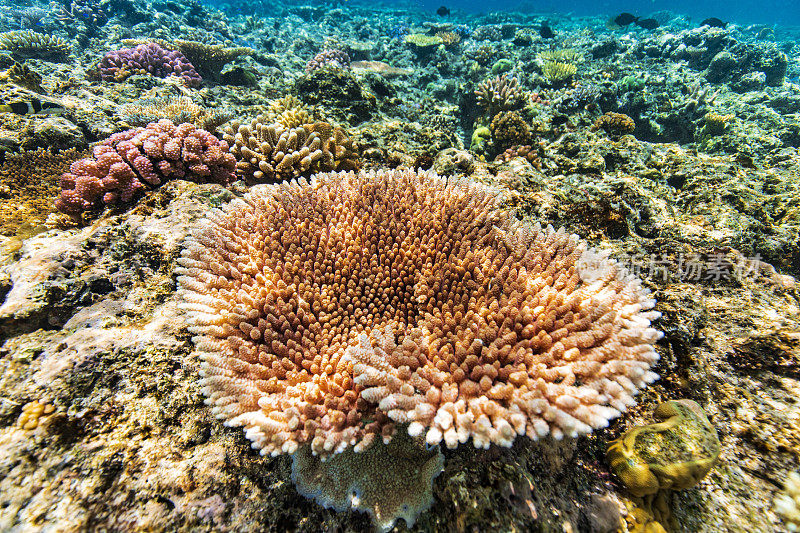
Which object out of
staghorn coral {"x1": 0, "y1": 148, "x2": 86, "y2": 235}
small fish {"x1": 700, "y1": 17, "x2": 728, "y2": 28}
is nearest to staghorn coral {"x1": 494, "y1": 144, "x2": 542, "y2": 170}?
staghorn coral {"x1": 0, "y1": 148, "x2": 86, "y2": 235}

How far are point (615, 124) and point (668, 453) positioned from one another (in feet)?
26.3

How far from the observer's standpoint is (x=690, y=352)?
8.30 ft

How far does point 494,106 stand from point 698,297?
6736mm

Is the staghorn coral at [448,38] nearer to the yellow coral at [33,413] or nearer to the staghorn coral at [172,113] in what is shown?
the staghorn coral at [172,113]

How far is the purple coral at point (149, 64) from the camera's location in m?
9.01

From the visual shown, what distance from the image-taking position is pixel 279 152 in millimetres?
4039

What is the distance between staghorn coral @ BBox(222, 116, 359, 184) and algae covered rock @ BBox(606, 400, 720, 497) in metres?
4.21

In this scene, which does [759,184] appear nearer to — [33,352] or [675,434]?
[675,434]

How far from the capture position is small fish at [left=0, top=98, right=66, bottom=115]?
5.20 meters

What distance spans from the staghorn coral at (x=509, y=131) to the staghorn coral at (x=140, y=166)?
531 centimetres

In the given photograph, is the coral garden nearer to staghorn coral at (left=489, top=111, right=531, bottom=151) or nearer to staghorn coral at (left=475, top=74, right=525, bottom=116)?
staghorn coral at (left=489, top=111, right=531, bottom=151)

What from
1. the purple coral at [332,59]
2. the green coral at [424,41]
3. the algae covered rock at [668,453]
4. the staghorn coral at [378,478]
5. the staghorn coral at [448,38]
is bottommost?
the staghorn coral at [378,478]

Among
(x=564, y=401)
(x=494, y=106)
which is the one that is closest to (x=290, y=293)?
(x=564, y=401)

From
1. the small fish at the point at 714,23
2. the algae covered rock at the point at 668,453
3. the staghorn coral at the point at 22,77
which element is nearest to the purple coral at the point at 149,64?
the staghorn coral at the point at 22,77
